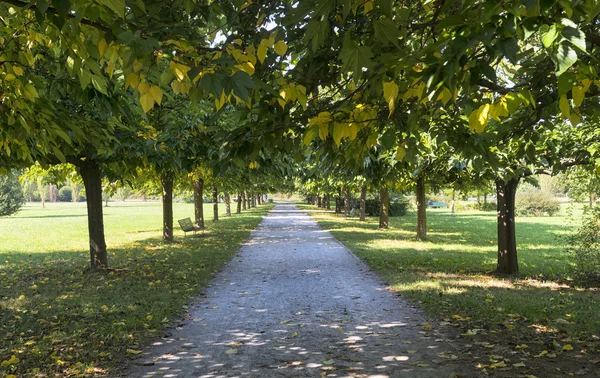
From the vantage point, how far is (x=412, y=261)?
12.8 meters

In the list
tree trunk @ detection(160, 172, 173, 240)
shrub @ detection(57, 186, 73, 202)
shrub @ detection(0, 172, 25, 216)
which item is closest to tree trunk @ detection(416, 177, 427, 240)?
tree trunk @ detection(160, 172, 173, 240)

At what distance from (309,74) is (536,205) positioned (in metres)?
48.3

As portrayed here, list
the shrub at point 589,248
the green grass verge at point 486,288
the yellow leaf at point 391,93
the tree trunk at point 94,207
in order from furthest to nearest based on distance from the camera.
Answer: the tree trunk at point 94,207 → the shrub at point 589,248 → the green grass verge at point 486,288 → the yellow leaf at point 391,93

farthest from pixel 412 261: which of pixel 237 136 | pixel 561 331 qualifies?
pixel 237 136

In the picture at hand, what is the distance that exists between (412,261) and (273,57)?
9.86 meters

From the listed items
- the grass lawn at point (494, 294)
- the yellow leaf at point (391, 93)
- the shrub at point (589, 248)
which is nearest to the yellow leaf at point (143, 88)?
the yellow leaf at point (391, 93)

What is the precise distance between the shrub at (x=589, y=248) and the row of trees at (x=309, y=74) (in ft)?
9.29

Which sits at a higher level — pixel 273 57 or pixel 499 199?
pixel 273 57

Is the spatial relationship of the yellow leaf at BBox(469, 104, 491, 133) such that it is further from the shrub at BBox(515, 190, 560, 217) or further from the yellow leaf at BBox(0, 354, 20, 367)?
the shrub at BBox(515, 190, 560, 217)

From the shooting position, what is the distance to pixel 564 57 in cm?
171

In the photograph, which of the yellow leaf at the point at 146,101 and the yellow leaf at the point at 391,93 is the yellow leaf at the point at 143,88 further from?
the yellow leaf at the point at 391,93

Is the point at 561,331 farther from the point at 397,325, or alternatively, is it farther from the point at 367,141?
the point at 367,141

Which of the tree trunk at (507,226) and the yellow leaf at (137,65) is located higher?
the yellow leaf at (137,65)

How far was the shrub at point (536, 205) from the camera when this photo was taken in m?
45.9
